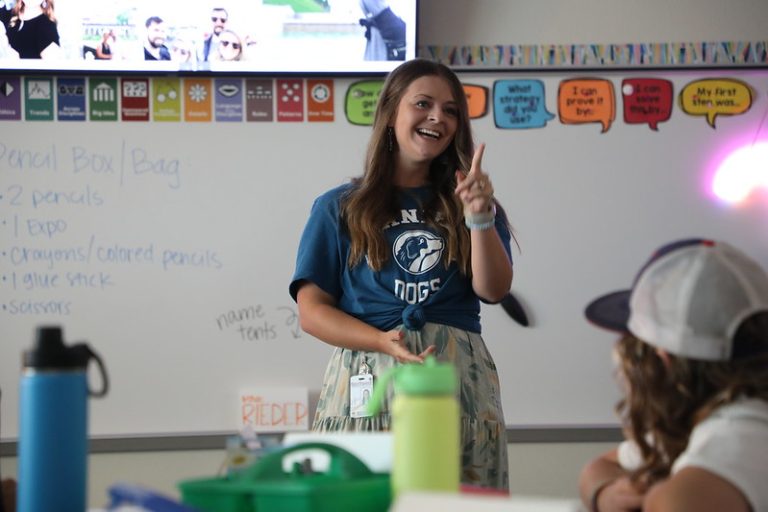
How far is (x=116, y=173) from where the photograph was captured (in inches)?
118

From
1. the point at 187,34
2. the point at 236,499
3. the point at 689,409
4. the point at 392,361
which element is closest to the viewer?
the point at 236,499

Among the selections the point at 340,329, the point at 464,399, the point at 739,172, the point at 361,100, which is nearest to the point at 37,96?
the point at 361,100

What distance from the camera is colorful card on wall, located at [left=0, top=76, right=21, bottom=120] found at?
2936 mm

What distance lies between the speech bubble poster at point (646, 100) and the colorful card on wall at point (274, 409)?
4.50 ft

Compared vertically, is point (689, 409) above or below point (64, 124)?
below

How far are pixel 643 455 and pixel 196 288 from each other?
2.01 meters

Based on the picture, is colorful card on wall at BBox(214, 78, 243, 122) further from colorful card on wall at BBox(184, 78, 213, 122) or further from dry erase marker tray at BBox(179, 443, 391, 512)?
dry erase marker tray at BBox(179, 443, 391, 512)

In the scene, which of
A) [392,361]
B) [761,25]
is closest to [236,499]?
[392,361]

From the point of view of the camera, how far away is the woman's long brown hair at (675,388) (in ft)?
3.59

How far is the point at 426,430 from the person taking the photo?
950mm

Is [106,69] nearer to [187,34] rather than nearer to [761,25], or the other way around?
[187,34]

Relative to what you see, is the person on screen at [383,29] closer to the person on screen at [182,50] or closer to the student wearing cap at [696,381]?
the person on screen at [182,50]

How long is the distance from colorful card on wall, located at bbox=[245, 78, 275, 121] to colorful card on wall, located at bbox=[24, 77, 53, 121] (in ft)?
1.99

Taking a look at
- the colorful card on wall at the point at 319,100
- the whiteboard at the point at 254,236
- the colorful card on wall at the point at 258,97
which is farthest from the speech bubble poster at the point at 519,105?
the colorful card on wall at the point at 258,97
